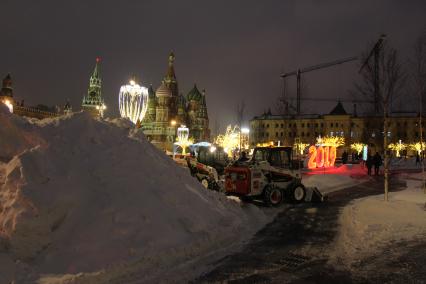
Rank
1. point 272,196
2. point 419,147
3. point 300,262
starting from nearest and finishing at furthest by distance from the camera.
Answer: point 300,262
point 272,196
point 419,147

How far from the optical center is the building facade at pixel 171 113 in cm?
8869

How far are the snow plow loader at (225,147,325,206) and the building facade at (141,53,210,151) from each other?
207 ft

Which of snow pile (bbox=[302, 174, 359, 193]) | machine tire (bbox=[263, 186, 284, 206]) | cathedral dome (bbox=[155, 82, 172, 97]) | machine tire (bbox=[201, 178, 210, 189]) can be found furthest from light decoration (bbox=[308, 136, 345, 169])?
cathedral dome (bbox=[155, 82, 172, 97])

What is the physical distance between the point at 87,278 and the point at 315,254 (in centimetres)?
459

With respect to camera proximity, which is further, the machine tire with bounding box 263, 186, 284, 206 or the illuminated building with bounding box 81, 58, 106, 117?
the illuminated building with bounding box 81, 58, 106, 117

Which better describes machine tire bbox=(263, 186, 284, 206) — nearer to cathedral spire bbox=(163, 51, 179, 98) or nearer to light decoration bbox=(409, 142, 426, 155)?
light decoration bbox=(409, 142, 426, 155)

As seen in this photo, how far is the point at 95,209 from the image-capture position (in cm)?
791

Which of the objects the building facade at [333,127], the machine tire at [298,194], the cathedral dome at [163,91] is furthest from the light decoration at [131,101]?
the building facade at [333,127]

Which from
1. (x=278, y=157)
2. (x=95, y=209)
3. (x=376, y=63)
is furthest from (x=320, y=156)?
(x=95, y=209)

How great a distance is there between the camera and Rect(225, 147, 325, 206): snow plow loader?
15.3 metres

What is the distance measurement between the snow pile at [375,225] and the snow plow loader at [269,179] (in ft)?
7.28

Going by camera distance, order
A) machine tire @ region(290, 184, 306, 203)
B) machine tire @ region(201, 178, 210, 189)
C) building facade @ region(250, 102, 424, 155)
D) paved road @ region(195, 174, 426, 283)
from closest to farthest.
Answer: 1. paved road @ region(195, 174, 426, 283)
2. machine tire @ region(290, 184, 306, 203)
3. machine tire @ region(201, 178, 210, 189)
4. building facade @ region(250, 102, 424, 155)

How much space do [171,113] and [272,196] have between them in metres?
77.3

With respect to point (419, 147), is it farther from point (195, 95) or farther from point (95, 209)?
point (195, 95)
